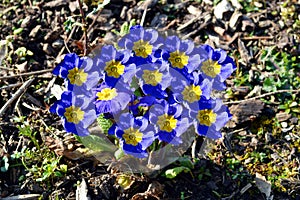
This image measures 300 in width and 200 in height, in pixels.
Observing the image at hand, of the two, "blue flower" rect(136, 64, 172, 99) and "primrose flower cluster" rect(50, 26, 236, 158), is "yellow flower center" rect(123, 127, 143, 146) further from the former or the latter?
"blue flower" rect(136, 64, 172, 99)

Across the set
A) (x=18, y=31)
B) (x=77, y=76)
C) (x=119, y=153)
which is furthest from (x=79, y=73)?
(x=18, y=31)

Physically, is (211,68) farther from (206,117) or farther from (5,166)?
(5,166)

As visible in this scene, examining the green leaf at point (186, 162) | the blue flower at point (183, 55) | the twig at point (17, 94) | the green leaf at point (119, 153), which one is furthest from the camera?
the twig at point (17, 94)

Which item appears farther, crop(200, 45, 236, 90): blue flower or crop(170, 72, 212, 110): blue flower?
crop(200, 45, 236, 90): blue flower

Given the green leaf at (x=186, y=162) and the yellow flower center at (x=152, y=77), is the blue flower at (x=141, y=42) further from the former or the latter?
the green leaf at (x=186, y=162)

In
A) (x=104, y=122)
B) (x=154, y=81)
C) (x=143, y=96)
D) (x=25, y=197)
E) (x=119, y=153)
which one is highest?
(x=154, y=81)

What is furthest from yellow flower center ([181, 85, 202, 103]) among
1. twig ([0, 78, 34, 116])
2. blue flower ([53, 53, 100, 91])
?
twig ([0, 78, 34, 116])

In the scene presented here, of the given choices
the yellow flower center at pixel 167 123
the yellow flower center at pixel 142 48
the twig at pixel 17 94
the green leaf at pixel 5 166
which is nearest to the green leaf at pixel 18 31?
the twig at pixel 17 94
